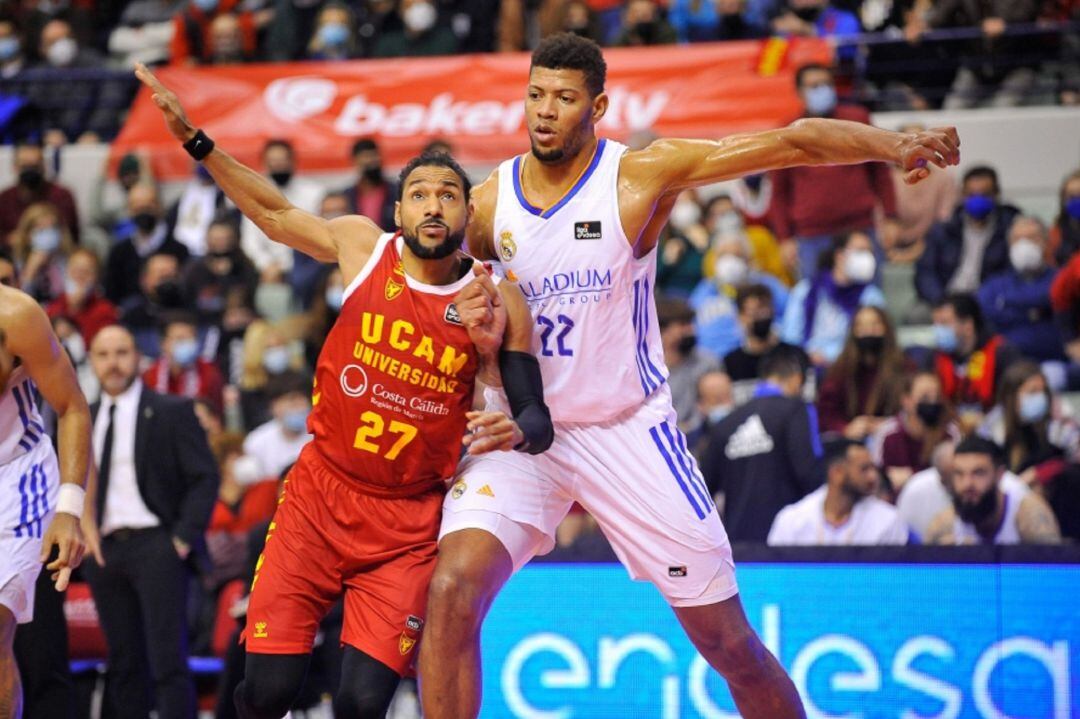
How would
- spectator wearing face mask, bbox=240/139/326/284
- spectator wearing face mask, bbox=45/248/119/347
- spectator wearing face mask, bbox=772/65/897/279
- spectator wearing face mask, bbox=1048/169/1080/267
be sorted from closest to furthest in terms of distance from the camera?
spectator wearing face mask, bbox=1048/169/1080/267
spectator wearing face mask, bbox=772/65/897/279
spectator wearing face mask, bbox=45/248/119/347
spectator wearing face mask, bbox=240/139/326/284

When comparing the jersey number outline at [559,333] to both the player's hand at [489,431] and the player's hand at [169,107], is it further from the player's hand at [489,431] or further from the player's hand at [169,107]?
the player's hand at [169,107]

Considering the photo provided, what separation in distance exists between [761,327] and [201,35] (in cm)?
776

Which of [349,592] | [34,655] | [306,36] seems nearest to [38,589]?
[34,655]

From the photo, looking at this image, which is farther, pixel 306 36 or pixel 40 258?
pixel 306 36

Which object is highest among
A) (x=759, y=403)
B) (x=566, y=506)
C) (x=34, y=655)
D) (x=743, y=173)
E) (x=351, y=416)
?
(x=743, y=173)

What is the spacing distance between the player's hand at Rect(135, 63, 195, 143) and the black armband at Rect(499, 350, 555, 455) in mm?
1664

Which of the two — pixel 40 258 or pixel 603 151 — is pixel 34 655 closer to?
pixel 603 151

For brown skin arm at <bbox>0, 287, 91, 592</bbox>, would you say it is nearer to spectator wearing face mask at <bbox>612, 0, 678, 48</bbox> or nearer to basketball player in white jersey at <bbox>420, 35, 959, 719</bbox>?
basketball player in white jersey at <bbox>420, 35, 959, 719</bbox>

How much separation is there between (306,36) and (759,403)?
27.3 feet

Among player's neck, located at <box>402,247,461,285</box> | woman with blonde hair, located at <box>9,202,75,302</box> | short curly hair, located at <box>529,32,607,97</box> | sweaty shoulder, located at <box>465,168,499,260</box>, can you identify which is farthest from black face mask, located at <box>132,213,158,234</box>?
short curly hair, located at <box>529,32,607,97</box>

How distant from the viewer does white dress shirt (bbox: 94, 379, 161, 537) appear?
912cm

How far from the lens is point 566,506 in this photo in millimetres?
6609

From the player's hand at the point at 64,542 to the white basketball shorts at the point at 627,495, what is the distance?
1.48m

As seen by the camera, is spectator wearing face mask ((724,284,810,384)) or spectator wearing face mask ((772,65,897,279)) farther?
spectator wearing face mask ((772,65,897,279))
